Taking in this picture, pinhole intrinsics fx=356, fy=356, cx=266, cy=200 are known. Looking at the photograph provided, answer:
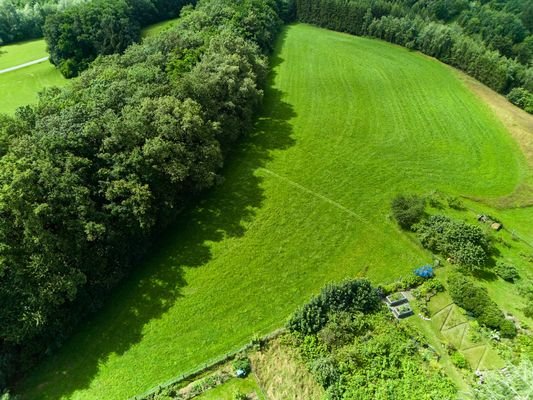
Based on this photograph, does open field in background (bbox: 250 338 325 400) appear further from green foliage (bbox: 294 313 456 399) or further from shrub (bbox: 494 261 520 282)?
shrub (bbox: 494 261 520 282)

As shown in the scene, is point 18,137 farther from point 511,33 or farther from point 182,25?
point 511,33

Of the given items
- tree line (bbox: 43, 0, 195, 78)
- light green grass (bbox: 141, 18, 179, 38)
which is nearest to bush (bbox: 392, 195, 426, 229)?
tree line (bbox: 43, 0, 195, 78)

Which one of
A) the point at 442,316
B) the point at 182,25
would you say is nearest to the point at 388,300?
the point at 442,316

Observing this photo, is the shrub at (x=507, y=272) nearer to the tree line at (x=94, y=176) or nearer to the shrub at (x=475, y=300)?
the shrub at (x=475, y=300)

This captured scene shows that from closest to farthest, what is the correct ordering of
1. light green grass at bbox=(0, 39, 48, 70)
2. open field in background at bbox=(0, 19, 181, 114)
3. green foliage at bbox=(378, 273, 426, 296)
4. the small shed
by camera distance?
green foliage at bbox=(378, 273, 426, 296) < the small shed < open field in background at bbox=(0, 19, 181, 114) < light green grass at bbox=(0, 39, 48, 70)

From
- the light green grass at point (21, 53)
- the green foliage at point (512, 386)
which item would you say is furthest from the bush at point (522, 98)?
the light green grass at point (21, 53)

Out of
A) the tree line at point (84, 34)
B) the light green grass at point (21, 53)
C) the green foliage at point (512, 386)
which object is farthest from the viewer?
the light green grass at point (21, 53)

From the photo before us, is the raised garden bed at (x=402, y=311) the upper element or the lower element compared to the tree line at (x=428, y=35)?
lower
